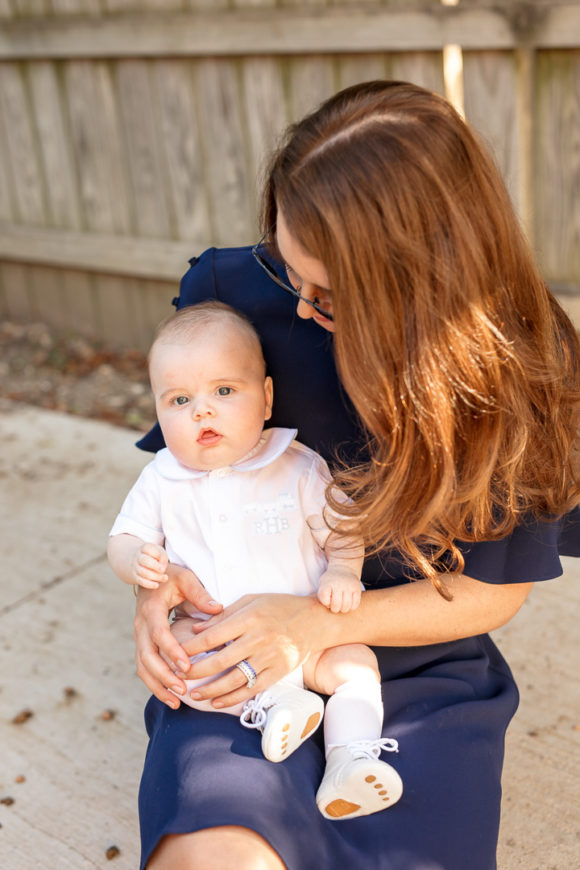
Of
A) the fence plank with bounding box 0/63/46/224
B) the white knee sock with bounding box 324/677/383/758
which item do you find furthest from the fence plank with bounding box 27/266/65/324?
the white knee sock with bounding box 324/677/383/758

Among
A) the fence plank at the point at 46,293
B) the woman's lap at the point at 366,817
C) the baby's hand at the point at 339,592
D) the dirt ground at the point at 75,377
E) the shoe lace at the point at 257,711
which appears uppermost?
the baby's hand at the point at 339,592

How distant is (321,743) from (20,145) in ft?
14.7

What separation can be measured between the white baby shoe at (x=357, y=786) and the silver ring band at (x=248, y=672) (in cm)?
18

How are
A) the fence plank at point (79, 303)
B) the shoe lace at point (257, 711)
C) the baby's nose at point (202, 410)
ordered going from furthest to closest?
the fence plank at point (79, 303), the baby's nose at point (202, 410), the shoe lace at point (257, 711)

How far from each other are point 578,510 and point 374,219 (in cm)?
72

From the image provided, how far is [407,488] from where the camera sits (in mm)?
1498

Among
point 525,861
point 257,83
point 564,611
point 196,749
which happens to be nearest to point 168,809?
point 196,749

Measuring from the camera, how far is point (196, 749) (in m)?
1.53

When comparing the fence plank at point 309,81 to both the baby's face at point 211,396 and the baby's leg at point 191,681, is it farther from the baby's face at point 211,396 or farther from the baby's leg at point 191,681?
the baby's leg at point 191,681

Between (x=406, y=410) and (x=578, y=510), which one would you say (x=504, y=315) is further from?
(x=578, y=510)

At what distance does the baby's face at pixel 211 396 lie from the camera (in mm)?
1733

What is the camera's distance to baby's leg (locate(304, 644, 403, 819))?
1449 mm

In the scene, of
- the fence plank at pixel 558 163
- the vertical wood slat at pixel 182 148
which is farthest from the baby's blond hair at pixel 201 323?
the vertical wood slat at pixel 182 148

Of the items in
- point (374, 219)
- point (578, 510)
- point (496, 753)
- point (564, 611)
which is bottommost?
point (564, 611)
